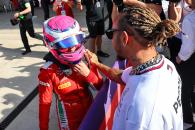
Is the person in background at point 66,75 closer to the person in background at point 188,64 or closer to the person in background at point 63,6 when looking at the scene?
the person in background at point 188,64

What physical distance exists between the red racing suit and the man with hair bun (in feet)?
2.91

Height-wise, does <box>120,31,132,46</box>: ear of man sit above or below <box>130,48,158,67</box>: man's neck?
above

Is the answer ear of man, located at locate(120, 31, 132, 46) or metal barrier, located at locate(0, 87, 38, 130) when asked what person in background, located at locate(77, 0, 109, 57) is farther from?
ear of man, located at locate(120, 31, 132, 46)

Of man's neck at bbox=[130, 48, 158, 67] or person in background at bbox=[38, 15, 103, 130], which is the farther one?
person in background at bbox=[38, 15, 103, 130]

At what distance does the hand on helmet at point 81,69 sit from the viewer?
275 cm

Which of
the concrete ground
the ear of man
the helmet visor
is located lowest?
the concrete ground

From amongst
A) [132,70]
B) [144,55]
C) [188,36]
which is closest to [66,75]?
[132,70]

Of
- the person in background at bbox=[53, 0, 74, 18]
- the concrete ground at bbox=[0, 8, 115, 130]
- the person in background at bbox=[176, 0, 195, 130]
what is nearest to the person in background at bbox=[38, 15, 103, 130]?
the person in background at bbox=[176, 0, 195, 130]

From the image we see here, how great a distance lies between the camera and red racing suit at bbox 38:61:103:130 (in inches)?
110

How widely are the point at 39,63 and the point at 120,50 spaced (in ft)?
15.1

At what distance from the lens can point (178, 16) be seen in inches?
163

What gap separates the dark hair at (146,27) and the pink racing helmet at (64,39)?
791 mm

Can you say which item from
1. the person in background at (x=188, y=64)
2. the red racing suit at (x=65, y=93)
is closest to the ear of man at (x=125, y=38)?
the red racing suit at (x=65, y=93)

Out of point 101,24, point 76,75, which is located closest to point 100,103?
point 76,75
